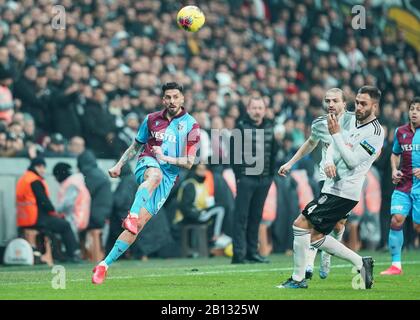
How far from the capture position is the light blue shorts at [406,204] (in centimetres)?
1494

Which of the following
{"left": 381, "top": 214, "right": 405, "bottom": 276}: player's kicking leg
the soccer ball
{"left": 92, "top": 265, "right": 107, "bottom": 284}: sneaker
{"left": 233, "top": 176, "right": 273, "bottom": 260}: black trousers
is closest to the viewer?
{"left": 92, "top": 265, "right": 107, "bottom": 284}: sneaker

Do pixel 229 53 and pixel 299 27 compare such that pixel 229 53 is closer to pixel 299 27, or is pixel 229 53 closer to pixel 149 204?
pixel 299 27

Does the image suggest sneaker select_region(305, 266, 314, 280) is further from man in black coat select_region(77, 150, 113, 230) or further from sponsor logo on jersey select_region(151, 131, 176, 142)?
man in black coat select_region(77, 150, 113, 230)

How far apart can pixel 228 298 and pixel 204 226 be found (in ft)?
28.9

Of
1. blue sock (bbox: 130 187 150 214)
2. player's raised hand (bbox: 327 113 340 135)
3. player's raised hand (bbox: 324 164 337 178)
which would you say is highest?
player's raised hand (bbox: 327 113 340 135)

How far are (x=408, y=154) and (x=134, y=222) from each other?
174 inches

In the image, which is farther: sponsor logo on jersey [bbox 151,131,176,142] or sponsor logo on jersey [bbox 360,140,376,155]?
sponsor logo on jersey [bbox 151,131,176,142]

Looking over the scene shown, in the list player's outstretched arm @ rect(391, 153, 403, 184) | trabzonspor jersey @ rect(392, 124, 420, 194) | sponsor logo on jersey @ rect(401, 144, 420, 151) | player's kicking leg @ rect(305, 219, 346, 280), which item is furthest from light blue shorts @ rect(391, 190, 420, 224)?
player's kicking leg @ rect(305, 219, 346, 280)

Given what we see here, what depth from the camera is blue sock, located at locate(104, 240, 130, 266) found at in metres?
12.5

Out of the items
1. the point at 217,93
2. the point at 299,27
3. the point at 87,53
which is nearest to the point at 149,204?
the point at 87,53

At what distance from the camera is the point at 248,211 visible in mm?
17453

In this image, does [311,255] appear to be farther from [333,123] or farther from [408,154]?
[408,154]

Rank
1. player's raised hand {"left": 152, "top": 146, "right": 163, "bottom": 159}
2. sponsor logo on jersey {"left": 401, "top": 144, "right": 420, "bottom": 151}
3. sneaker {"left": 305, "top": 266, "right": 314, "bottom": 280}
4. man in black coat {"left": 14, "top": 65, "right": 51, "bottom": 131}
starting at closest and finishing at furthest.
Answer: player's raised hand {"left": 152, "top": 146, "right": 163, "bottom": 159}, sneaker {"left": 305, "top": 266, "right": 314, "bottom": 280}, sponsor logo on jersey {"left": 401, "top": 144, "right": 420, "bottom": 151}, man in black coat {"left": 14, "top": 65, "right": 51, "bottom": 131}

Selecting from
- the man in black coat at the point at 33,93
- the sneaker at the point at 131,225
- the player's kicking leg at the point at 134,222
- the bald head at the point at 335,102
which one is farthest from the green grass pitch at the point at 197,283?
the man in black coat at the point at 33,93
